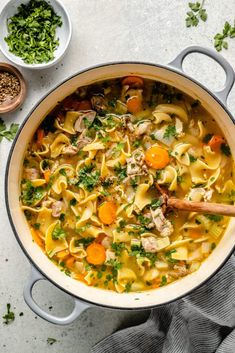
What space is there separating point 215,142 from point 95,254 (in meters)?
1.28

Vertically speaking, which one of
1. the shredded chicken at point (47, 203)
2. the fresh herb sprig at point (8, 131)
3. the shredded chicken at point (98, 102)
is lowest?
the shredded chicken at point (47, 203)

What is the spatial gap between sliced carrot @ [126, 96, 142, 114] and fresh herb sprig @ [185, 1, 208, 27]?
81 cm

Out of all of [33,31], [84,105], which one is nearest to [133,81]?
[84,105]

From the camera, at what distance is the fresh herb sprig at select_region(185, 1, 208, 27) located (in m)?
5.12

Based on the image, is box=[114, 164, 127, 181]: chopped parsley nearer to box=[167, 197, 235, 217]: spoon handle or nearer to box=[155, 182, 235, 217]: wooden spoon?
box=[155, 182, 235, 217]: wooden spoon

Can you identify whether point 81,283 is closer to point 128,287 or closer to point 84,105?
point 128,287

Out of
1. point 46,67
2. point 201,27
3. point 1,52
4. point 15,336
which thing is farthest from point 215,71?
point 15,336

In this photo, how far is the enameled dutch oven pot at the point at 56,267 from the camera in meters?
4.54

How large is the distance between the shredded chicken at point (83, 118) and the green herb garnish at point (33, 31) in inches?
23.1

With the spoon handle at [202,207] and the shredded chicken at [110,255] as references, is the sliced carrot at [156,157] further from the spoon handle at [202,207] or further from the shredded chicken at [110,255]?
the shredded chicken at [110,255]

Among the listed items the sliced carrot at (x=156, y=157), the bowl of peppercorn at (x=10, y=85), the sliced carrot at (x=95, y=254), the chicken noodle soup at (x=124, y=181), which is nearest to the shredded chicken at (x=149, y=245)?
the chicken noodle soup at (x=124, y=181)

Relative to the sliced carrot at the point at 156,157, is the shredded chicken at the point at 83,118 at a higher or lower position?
higher

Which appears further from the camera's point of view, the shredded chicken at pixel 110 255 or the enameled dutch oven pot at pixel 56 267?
the shredded chicken at pixel 110 255

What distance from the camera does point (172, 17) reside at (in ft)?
16.9
